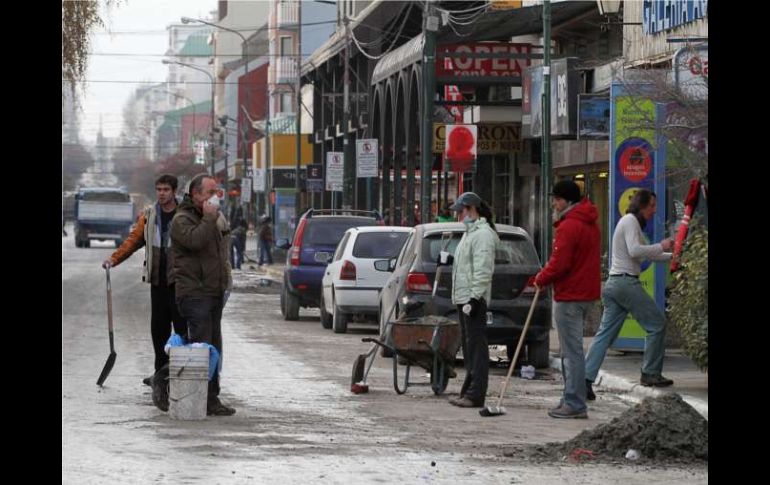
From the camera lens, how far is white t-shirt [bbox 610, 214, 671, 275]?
15.2 m

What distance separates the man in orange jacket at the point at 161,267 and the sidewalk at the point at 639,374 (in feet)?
13.5

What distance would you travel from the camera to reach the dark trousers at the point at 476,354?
14398 millimetres

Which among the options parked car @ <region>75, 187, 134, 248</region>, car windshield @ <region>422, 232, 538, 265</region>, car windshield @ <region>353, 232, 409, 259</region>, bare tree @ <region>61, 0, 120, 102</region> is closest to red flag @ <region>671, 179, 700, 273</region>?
car windshield @ <region>422, 232, 538, 265</region>

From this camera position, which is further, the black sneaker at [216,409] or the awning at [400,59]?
the awning at [400,59]

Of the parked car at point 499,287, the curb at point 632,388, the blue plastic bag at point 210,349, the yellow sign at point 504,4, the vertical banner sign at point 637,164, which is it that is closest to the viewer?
the blue plastic bag at point 210,349

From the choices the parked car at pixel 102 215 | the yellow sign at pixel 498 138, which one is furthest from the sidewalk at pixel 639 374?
the parked car at pixel 102 215

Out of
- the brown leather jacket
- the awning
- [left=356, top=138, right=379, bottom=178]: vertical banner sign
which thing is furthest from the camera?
[left=356, top=138, right=379, bottom=178]: vertical banner sign

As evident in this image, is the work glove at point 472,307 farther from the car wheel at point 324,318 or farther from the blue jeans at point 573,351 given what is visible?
the car wheel at point 324,318

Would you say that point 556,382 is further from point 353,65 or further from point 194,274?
point 353,65

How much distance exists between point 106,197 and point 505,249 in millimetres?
60573

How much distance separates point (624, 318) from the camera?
1540 cm

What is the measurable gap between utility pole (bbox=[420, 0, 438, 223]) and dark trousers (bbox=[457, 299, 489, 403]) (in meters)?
17.1

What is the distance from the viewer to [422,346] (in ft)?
50.5

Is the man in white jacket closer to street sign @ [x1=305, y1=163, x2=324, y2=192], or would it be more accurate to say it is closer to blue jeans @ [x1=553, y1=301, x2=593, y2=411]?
blue jeans @ [x1=553, y1=301, x2=593, y2=411]
